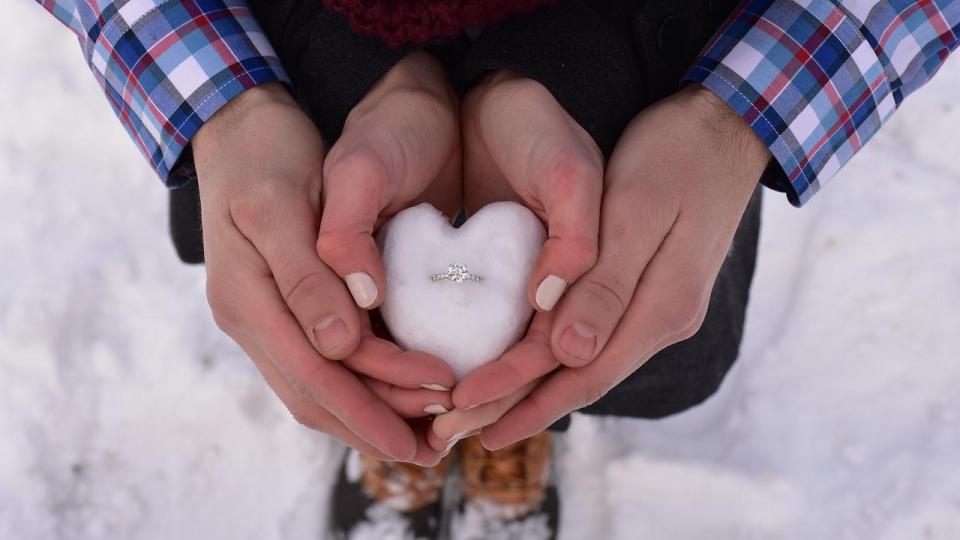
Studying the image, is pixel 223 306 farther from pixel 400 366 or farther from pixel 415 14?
pixel 415 14

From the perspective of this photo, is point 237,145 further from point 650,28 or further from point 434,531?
point 434,531

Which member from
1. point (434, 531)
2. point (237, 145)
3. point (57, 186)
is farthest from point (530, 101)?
point (57, 186)

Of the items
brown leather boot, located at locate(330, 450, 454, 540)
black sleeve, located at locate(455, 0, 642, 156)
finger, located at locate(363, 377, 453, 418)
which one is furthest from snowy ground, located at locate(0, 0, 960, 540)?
black sleeve, located at locate(455, 0, 642, 156)

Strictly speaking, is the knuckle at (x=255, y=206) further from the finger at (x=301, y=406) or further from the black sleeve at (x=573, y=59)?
the black sleeve at (x=573, y=59)

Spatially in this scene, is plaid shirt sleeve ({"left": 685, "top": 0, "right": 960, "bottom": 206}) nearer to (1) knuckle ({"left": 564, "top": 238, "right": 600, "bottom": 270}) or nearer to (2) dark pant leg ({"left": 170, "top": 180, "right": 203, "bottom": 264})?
(1) knuckle ({"left": 564, "top": 238, "right": 600, "bottom": 270})

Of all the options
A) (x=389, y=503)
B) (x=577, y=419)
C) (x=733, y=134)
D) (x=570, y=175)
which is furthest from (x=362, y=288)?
(x=577, y=419)
